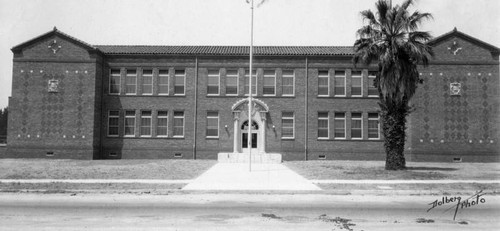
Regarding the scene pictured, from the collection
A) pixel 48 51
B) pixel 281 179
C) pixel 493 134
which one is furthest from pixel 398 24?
pixel 48 51

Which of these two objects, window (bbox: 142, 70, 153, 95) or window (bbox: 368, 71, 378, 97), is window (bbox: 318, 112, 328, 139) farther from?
window (bbox: 142, 70, 153, 95)

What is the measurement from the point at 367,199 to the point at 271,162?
18202mm

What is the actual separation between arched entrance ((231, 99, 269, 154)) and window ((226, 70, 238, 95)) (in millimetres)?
1173

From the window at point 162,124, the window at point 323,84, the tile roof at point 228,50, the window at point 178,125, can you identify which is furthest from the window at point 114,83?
the window at point 323,84

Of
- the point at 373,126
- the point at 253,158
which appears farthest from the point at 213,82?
the point at 373,126

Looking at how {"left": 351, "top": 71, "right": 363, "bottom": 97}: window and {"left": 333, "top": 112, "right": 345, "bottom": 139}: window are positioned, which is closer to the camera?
{"left": 333, "top": 112, "right": 345, "bottom": 139}: window

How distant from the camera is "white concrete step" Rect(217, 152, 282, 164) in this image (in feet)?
106

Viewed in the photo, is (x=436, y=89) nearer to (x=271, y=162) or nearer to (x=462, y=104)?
(x=462, y=104)

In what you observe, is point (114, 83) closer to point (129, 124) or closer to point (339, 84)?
point (129, 124)

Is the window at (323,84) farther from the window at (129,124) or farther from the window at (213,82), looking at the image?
the window at (129,124)

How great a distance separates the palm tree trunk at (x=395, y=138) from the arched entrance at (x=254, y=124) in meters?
12.9

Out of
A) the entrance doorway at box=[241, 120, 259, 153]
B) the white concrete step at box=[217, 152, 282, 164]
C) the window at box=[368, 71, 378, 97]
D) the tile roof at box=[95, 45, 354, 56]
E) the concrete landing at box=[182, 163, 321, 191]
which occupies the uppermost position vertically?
the tile roof at box=[95, 45, 354, 56]

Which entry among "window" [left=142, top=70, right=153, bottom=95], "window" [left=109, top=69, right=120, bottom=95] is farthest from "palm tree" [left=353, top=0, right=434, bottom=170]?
"window" [left=109, top=69, right=120, bottom=95]

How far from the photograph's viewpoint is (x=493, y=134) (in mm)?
33594
